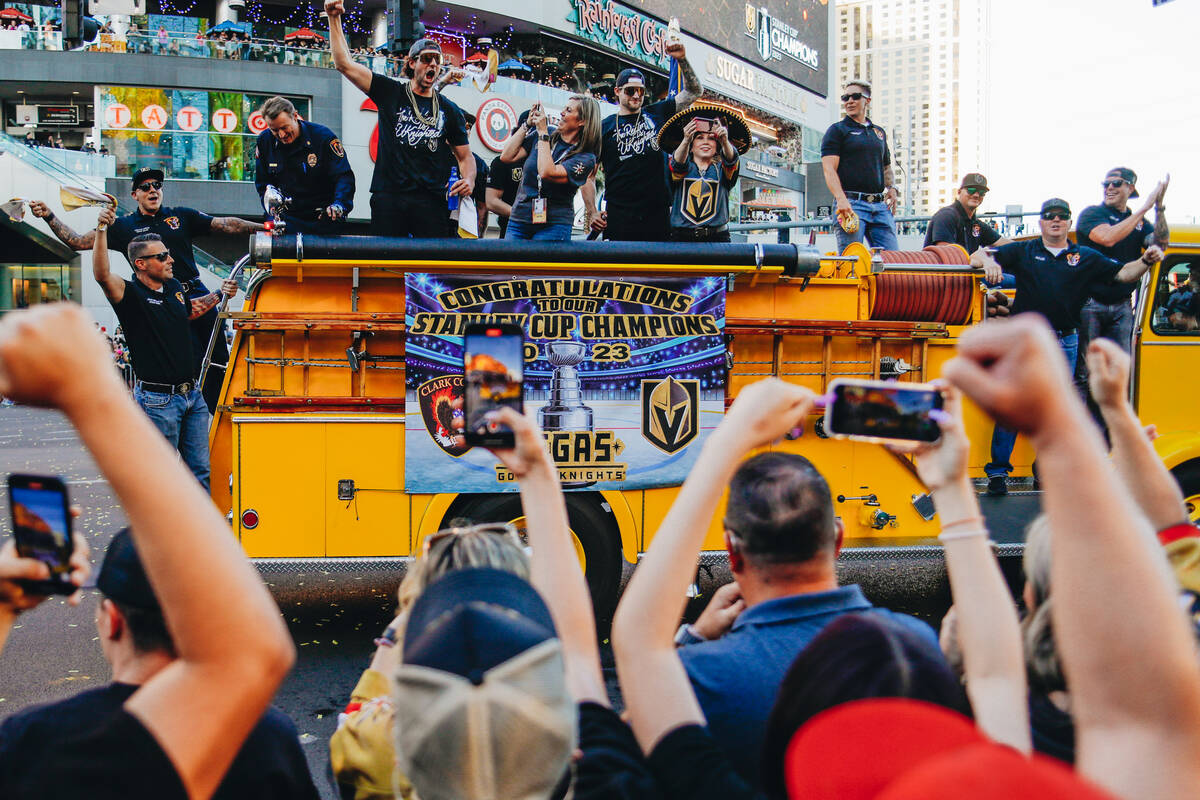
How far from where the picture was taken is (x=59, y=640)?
6.37 m

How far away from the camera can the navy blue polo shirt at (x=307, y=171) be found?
23.5 feet

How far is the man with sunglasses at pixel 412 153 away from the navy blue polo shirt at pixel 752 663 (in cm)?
549

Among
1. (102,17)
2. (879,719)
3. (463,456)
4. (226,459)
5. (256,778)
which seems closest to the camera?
(879,719)

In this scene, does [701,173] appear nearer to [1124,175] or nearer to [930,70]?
[1124,175]

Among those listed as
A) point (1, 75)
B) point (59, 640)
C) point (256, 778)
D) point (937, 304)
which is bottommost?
point (59, 640)

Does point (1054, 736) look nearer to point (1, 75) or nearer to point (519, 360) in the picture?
point (519, 360)

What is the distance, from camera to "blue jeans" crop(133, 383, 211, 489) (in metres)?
6.86

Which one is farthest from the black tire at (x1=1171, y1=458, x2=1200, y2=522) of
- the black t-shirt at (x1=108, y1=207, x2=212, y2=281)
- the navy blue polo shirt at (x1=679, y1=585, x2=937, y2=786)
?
the black t-shirt at (x1=108, y1=207, x2=212, y2=281)

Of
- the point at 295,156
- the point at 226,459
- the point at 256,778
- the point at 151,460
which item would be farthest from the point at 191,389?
the point at 151,460

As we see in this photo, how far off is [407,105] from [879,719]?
21.9 ft

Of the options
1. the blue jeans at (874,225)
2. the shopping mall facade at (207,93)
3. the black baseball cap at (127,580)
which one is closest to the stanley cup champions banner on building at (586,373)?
the blue jeans at (874,225)

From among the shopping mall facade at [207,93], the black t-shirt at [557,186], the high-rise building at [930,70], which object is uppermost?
the high-rise building at [930,70]

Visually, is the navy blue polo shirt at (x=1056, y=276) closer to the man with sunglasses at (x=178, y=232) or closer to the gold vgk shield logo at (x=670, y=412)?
the gold vgk shield logo at (x=670, y=412)

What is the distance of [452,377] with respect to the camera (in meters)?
6.05
